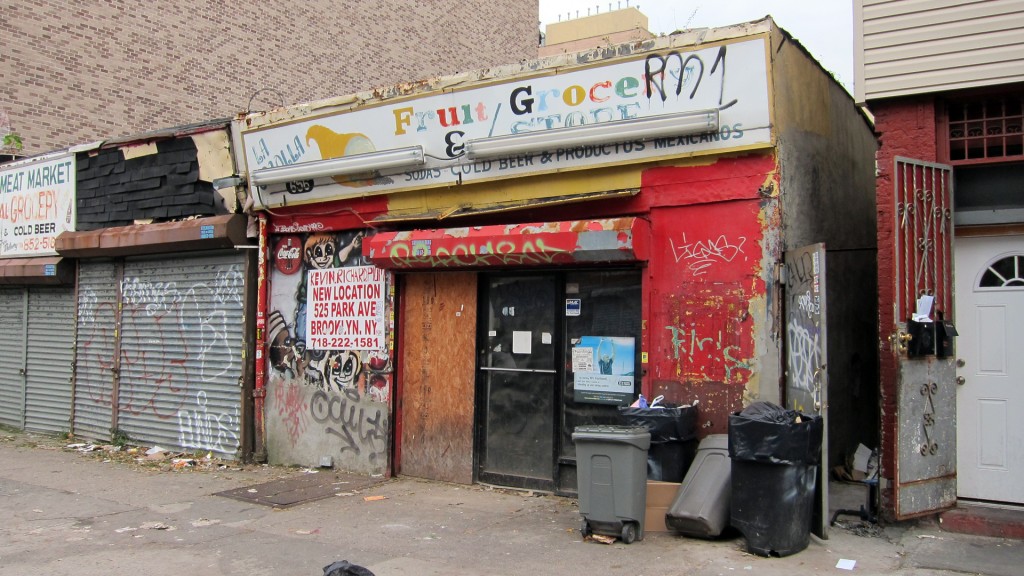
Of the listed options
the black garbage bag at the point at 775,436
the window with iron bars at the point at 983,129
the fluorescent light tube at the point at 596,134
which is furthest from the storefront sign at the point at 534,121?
the black garbage bag at the point at 775,436

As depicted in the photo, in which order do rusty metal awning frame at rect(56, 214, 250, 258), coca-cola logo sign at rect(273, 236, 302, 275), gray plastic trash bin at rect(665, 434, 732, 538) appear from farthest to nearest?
rusty metal awning frame at rect(56, 214, 250, 258)
coca-cola logo sign at rect(273, 236, 302, 275)
gray plastic trash bin at rect(665, 434, 732, 538)

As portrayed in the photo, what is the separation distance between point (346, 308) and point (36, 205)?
676cm

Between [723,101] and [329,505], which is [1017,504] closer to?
[723,101]

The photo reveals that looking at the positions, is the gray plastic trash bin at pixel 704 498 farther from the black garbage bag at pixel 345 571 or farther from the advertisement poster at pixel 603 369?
the black garbage bag at pixel 345 571

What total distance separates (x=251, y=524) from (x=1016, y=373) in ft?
22.3

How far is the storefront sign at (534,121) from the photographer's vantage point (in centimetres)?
728

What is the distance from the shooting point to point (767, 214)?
7.21 meters

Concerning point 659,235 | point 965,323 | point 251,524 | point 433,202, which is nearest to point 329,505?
point 251,524

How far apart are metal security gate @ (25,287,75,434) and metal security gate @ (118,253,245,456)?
1573 mm

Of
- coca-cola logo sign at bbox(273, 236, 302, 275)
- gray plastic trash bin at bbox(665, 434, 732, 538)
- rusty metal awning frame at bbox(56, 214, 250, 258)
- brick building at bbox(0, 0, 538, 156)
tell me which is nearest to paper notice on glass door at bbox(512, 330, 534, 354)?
gray plastic trash bin at bbox(665, 434, 732, 538)

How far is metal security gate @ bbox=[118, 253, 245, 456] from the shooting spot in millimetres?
10828

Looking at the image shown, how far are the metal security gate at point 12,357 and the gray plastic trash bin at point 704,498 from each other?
465 inches

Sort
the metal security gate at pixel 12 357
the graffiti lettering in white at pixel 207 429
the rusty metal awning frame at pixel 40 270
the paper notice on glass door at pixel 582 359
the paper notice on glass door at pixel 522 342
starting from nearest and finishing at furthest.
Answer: the paper notice on glass door at pixel 582 359, the paper notice on glass door at pixel 522 342, the graffiti lettering in white at pixel 207 429, the rusty metal awning frame at pixel 40 270, the metal security gate at pixel 12 357

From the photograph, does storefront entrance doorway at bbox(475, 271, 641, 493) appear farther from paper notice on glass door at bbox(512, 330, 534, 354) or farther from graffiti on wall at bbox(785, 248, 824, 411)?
graffiti on wall at bbox(785, 248, 824, 411)
